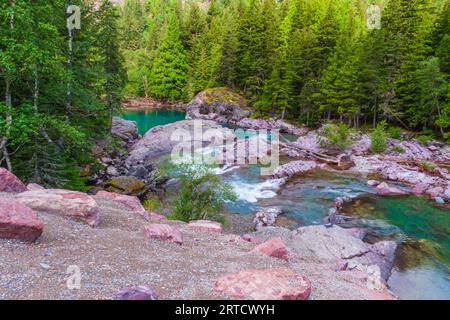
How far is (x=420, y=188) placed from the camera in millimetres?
24109

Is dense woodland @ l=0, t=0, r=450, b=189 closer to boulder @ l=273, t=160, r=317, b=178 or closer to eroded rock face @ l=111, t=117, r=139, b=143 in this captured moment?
eroded rock face @ l=111, t=117, r=139, b=143

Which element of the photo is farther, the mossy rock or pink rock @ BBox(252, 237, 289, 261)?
the mossy rock

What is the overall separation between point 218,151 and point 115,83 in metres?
11.0

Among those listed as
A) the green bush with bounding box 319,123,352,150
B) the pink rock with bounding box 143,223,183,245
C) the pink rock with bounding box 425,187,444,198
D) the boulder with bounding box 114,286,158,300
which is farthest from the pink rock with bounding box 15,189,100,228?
the green bush with bounding box 319,123,352,150

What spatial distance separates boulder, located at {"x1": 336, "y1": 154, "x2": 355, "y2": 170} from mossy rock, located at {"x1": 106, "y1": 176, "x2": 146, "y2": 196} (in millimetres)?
16969

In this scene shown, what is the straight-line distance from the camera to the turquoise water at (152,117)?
165 ft

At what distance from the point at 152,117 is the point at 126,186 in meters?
37.1

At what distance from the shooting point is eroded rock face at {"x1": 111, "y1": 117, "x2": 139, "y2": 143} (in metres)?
36.0

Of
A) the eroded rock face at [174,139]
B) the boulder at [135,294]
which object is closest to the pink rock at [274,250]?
the boulder at [135,294]

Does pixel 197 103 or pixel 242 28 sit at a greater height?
pixel 242 28

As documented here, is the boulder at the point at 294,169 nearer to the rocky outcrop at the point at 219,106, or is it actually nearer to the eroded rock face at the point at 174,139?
the eroded rock face at the point at 174,139

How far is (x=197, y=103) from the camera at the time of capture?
2223 inches
